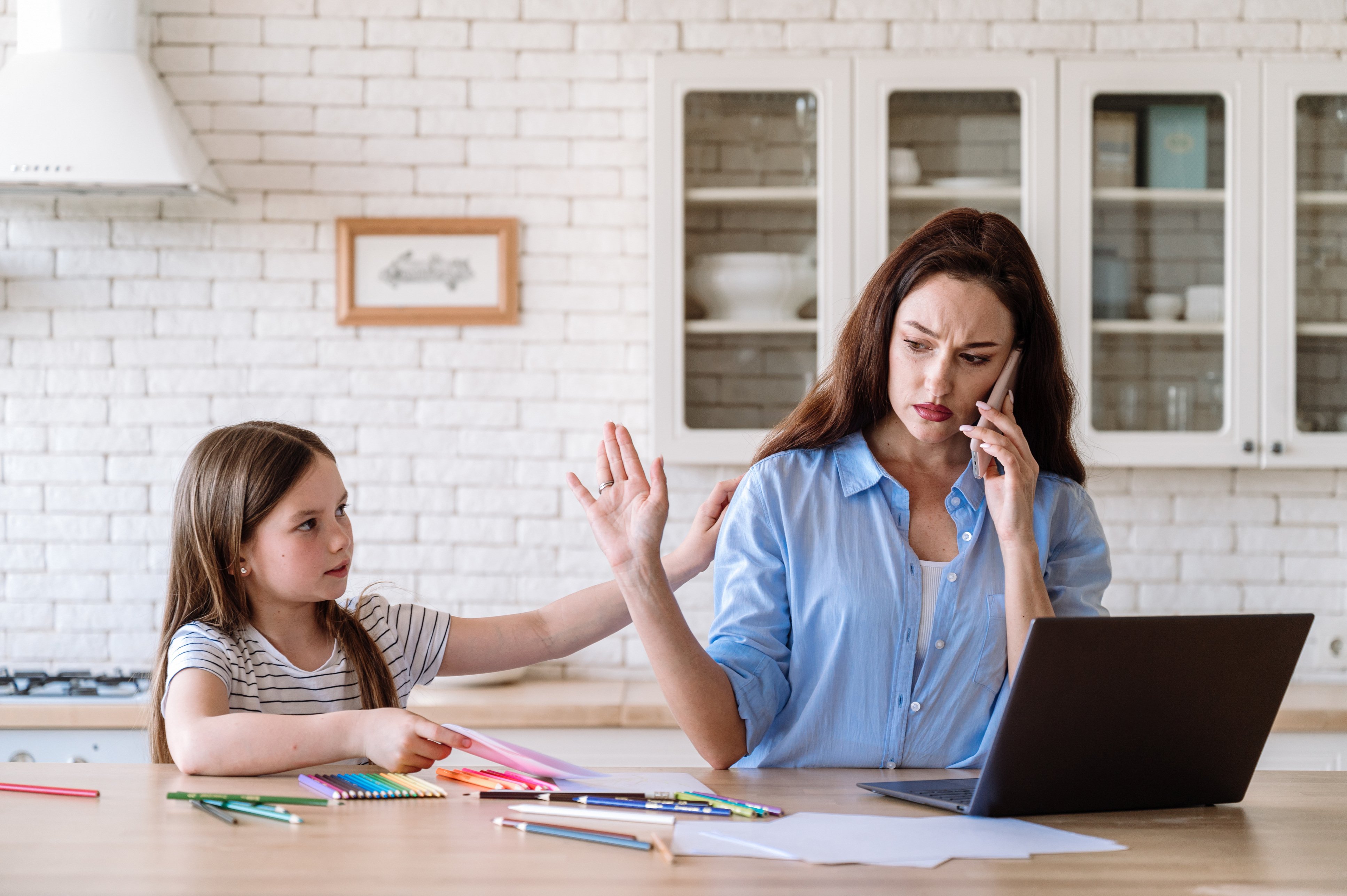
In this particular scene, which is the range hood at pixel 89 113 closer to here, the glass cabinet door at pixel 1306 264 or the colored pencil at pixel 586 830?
the colored pencil at pixel 586 830

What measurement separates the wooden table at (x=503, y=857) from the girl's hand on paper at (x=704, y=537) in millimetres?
531

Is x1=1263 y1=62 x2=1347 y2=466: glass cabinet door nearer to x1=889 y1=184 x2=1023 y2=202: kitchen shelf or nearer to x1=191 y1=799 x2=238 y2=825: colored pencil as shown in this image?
x1=889 y1=184 x2=1023 y2=202: kitchen shelf

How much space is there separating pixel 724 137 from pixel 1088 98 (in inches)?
33.3

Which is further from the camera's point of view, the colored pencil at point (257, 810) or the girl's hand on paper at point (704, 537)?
the girl's hand on paper at point (704, 537)

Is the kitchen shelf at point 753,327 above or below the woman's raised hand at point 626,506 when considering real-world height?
above

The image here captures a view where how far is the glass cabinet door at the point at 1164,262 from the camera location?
8.84ft

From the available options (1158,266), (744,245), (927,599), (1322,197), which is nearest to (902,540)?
(927,599)

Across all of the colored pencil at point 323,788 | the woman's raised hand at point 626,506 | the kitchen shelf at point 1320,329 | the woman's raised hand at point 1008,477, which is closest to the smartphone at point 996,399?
the woman's raised hand at point 1008,477

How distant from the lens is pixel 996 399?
1.61 meters

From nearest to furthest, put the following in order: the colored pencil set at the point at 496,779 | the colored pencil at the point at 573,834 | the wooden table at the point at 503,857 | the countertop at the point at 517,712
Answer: the wooden table at the point at 503,857 < the colored pencil at the point at 573,834 < the colored pencil set at the point at 496,779 < the countertop at the point at 517,712

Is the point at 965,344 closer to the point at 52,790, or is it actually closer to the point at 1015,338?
the point at 1015,338

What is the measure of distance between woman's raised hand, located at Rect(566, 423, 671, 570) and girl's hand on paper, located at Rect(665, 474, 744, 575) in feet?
1.10

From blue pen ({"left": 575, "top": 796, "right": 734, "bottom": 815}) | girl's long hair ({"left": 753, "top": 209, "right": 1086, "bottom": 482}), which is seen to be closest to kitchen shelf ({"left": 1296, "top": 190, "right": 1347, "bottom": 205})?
girl's long hair ({"left": 753, "top": 209, "right": 1086, "bottom": 482})

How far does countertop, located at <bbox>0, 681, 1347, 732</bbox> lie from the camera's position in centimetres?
245
